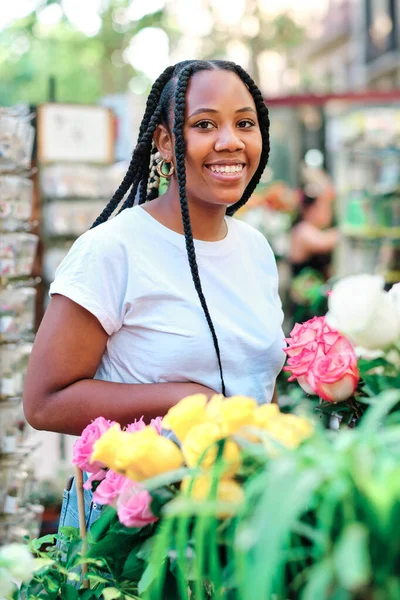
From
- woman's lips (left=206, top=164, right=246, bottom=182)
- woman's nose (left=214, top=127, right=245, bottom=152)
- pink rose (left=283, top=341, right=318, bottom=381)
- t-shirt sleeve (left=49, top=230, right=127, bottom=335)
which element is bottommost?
pink rose (left=283, top=341, right=318, bottom=381)

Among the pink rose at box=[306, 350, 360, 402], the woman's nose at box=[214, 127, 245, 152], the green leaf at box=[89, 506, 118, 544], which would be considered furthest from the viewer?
the woman's nose at box=[214, 127, 245, 152]

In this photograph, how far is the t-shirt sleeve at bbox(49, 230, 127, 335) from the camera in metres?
1.69

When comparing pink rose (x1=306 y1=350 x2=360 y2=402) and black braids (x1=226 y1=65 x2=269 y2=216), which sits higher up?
black braids (x1=226 y1=65 x2=269 y2=216)

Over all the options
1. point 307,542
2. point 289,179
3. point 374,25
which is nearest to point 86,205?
point 289,179

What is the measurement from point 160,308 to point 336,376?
586 millimetres

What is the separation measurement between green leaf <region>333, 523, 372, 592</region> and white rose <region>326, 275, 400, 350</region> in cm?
36

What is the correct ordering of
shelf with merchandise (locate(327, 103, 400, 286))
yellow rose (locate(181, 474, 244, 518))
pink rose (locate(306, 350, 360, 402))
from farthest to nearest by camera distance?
1. shelf with merchandise (locate(327, 103, 400, 286))
2. pink rose (locate(306, 350, 360, 402))
3. yellow rose (locate(181, 474, 244, 518))

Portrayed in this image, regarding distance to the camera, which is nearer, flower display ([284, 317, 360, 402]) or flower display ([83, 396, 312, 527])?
flower display ([83, 396, 312, 527])

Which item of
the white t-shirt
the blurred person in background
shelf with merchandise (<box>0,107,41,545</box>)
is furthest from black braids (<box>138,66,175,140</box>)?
the blurred person in background

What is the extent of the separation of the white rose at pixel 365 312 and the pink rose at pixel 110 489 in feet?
1.17

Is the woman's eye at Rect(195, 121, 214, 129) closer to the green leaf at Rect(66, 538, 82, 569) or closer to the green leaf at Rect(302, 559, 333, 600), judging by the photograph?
the green leaf at Rect(66, 538, 82, 569)

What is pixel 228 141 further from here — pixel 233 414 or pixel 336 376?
pixel 233 414

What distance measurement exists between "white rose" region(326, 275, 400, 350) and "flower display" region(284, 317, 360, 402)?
160mm

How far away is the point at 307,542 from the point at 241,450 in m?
0.12
